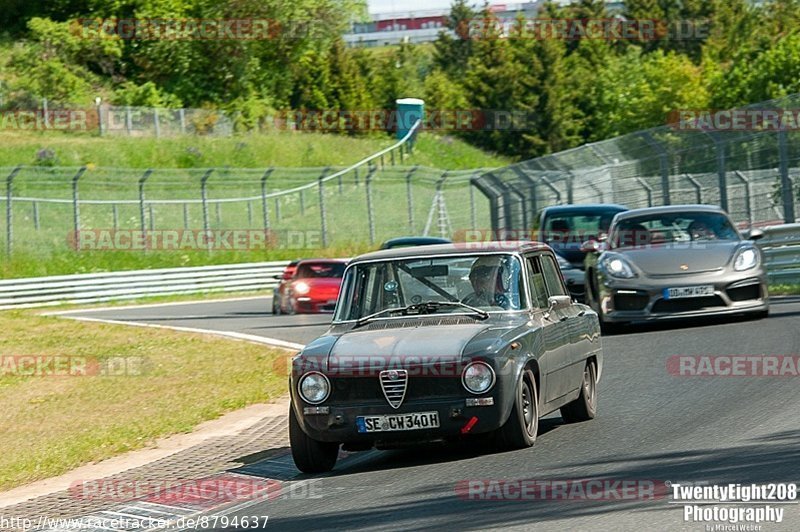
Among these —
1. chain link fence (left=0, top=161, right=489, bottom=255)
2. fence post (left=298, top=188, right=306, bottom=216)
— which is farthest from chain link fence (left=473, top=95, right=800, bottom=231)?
fence post (left=298, top=188, right=306, bottom=216)

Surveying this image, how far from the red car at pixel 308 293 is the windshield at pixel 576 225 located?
5039mm

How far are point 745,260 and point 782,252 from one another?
594 cm

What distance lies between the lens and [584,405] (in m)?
10.5

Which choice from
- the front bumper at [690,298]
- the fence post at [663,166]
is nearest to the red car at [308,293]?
the fence post at [663,166]

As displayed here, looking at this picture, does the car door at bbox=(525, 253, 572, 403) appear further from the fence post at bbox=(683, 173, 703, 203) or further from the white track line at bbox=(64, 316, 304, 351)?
the fence post at bbox=(683, 173, 703, 203)

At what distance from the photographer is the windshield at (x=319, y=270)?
2761cm

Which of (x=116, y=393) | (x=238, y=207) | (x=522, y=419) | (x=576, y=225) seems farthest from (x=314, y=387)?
(x=238, y=207)

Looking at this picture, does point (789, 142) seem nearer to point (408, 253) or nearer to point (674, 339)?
point (674, 339)

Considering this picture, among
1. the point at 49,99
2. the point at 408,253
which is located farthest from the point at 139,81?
the point at 408,253

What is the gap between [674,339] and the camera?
15.6m

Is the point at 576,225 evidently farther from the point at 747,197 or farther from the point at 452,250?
the point at 452,250

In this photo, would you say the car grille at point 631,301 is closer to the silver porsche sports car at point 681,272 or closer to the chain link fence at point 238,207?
the silver porsche sports car at point 681,272

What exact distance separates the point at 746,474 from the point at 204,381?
358 inches

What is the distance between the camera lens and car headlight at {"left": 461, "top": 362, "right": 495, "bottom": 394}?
869cm
